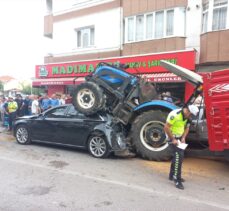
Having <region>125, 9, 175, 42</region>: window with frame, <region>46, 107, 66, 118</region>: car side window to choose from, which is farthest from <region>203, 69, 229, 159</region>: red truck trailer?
<region>125, 9, 175, 42</region>: window with frame

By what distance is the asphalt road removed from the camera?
4.57 meters

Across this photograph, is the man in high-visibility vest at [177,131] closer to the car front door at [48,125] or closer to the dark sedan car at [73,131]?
the dark sedan car at [73,131]

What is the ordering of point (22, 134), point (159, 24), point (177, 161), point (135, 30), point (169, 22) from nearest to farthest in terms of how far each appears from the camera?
point (177, 161)
point (22, 134)
point (169, 22)
point (159, 24)
point (135, 30)

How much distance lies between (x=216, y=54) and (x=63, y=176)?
9.22 m

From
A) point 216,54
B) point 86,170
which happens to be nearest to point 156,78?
point 216,54

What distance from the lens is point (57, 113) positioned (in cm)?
866

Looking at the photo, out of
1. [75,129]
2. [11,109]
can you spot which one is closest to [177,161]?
[75,129]

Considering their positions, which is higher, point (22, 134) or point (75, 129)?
point (75, 129)

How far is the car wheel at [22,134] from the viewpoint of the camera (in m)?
9.16

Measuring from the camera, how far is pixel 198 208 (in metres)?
4.50

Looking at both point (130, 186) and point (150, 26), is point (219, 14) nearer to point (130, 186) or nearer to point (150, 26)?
point (150, 26)

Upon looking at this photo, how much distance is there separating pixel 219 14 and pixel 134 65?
4553mm

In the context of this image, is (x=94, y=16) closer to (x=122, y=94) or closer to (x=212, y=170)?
(x=122, y=94)

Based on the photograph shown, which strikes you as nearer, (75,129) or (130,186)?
(130,186)
